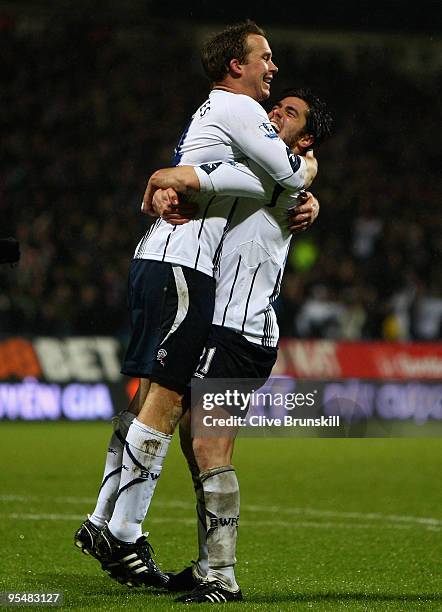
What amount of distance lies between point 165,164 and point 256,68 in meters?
15.2

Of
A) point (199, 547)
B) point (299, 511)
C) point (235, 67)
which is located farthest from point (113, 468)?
point (299, 511)

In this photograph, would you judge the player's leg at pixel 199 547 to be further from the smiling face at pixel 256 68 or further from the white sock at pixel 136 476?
the smiling face at pixel 256 68

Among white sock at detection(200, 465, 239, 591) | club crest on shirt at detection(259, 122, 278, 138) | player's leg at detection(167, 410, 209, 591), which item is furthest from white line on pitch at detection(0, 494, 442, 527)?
club crest on shirt at detection(259, 122, 278, 138)

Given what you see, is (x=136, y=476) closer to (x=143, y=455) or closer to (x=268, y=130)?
(x=143, y=455)

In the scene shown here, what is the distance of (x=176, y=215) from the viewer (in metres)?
4.36

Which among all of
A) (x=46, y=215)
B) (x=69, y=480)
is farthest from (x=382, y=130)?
(x=69, y=480)

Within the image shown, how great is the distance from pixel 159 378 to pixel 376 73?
19.6 meters

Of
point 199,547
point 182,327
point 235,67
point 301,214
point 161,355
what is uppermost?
point 235,67

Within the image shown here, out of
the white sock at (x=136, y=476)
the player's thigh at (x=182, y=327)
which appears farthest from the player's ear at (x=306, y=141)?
the white sock at (x=136, y=476)

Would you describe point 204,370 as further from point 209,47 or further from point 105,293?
point 105,293

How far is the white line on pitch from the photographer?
738 cm

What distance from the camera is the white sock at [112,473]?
4828 millimetres

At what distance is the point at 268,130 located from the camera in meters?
4.29
